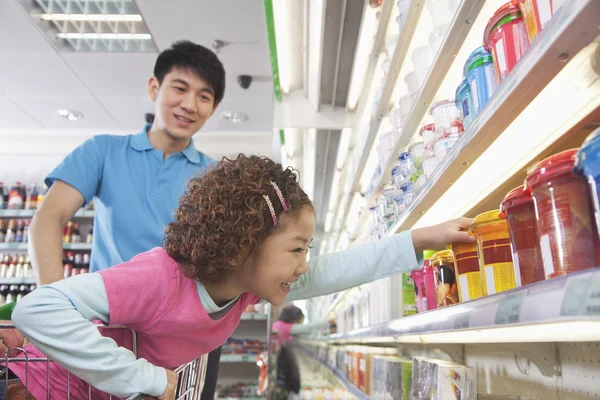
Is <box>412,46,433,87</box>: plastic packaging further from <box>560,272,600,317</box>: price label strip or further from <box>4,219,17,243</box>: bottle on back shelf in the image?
<box>4,219,17,243</box>: bottle on back shelf

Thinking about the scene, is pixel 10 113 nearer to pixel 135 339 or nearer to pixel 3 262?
pixel 3 262

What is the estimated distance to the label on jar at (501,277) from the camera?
3.22 feet

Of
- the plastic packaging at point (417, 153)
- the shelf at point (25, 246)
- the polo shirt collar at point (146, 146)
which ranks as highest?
the shelf at point (25, 246)

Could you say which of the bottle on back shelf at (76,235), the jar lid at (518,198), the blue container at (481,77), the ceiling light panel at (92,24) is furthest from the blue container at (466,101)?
the bottle on back shelf at (76,235)

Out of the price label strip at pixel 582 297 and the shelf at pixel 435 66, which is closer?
the price label strip at pixel 582 297

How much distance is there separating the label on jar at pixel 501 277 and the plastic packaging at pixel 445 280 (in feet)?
0.99

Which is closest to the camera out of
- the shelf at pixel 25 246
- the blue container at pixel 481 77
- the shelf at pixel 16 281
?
the blue container at pixel 481 77

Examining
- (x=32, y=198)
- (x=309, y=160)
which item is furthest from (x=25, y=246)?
(x=309, y=160)

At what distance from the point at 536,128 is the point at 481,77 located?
177mm

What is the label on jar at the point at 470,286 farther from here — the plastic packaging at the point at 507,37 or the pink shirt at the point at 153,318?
the pink shirt at the point at 153,318

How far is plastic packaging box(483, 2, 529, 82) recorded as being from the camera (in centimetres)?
99

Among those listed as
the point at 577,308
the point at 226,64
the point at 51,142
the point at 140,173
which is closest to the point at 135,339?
the point at 140,173

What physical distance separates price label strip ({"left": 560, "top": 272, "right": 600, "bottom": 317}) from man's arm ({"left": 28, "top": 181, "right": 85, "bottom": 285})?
1.37 meters

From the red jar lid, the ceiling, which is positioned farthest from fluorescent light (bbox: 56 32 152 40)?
the red jar lid
